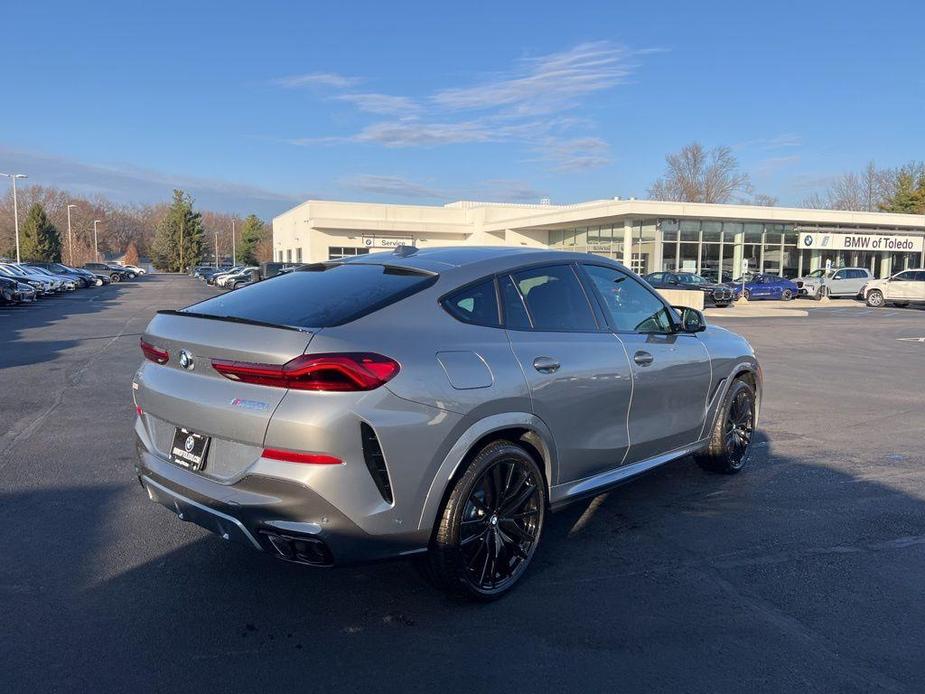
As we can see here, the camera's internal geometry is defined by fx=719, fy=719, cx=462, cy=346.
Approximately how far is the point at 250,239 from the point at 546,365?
107061mm

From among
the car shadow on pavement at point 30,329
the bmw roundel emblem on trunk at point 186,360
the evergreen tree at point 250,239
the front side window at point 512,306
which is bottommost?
the car shadow on pavement at point 30,329

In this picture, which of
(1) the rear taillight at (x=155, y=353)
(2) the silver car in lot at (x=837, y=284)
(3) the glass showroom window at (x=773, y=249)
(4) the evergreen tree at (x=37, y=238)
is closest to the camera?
(1) the rear taillight at (x=155, y=353)

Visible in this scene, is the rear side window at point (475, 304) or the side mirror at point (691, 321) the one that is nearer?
the rear side window at point (475, 304)

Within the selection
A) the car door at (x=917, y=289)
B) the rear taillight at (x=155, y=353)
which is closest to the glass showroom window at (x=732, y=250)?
the car door at (x=917, y=289)

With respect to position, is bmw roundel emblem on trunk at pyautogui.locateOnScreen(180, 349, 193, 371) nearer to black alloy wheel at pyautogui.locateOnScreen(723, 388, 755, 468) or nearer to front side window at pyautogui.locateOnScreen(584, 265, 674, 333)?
front side window at pyautogui.locateOnScreen(584, 265, 674, 333)

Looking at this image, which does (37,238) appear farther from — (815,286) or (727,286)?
(815,286)

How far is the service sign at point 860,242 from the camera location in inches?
1708

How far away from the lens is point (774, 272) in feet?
145

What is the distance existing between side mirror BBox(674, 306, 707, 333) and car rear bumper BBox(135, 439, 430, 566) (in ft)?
8.91

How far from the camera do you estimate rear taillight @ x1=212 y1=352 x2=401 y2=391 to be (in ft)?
9.91

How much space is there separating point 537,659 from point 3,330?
60.5 feet

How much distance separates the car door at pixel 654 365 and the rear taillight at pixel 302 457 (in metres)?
2.13

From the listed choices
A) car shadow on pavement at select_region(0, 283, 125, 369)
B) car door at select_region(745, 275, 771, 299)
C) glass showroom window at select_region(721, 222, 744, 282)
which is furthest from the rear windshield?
glass showroom window at select_region(721, 222, 744, 282)

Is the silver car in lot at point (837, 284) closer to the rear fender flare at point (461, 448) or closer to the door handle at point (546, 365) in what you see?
the door handle at point (546, 365)
